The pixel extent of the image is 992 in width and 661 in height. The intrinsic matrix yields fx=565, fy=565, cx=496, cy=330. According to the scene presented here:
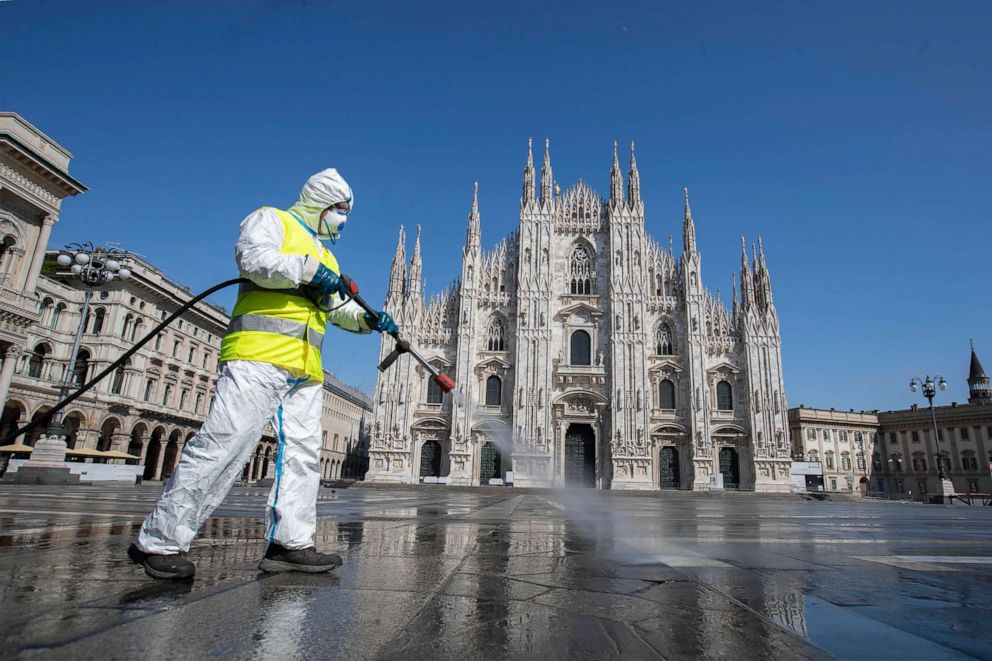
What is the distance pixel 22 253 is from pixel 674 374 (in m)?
29.2

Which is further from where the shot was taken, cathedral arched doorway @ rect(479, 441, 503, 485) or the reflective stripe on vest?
cathedral arched doorway @ rect(479, 441, 503, 485)

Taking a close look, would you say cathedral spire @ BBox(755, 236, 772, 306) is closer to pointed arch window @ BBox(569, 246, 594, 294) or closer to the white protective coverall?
pointed arch window @ BBox(569, 246, 594, 294)

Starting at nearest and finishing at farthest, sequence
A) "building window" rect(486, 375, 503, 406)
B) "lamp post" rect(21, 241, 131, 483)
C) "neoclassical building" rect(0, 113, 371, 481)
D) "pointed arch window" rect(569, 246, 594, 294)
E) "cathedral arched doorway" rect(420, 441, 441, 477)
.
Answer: "lamp post" rect(21, 241, 131, 483) → "neoclassical building" rect(0, 113, 371, 481) → "cathedral arched doorway" rect(420, 441, 441, 477) → "building window" rect(486, 375, 503, 406) → "pointed arch window" rect(569, 246, 594, 294)

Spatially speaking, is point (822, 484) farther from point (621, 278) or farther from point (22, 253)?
point (22, 253)

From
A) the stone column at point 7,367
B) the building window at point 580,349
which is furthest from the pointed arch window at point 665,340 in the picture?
the stone column at point 7,367

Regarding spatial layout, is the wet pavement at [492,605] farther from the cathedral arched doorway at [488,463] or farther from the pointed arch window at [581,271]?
the pointed arch window at [581,271]

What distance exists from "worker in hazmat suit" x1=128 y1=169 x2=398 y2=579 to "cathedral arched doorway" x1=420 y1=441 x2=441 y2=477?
27.4 meters

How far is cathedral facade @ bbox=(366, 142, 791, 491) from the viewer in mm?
28469

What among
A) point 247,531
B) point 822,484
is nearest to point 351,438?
point 822,484

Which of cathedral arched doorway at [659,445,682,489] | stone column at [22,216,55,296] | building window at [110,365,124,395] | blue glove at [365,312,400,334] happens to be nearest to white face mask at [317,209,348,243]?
blue glove at [365,312,400,334]

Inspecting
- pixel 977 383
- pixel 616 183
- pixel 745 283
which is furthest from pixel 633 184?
pixel 977 383

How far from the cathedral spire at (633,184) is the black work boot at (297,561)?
31.6 meters

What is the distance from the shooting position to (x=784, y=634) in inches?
59.2

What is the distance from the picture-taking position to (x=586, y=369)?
2978 cm
